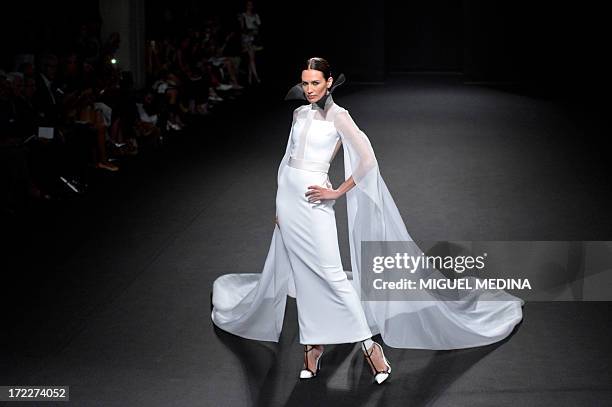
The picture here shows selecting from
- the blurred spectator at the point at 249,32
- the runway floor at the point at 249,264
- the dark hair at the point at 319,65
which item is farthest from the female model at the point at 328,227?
the blurred spectator at the point at 249,32

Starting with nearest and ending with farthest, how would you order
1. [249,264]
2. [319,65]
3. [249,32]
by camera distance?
[319,65] → [249,264] → [249,32]

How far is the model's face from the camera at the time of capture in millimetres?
4613

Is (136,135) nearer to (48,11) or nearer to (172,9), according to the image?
(48,11)

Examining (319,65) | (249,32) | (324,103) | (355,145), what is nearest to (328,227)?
(355,145)

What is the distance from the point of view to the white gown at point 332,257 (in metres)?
4.76

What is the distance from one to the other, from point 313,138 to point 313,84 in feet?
0.82

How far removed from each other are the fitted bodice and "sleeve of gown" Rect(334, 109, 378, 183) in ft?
0.15

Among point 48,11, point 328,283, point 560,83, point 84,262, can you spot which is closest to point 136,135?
point 48,11

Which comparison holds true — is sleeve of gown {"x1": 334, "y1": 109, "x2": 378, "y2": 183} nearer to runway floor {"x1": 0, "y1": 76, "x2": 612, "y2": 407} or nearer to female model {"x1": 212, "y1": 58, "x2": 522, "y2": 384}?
female model {"x1": 212, "y1": 58, "x2": 522, "y2": 384}

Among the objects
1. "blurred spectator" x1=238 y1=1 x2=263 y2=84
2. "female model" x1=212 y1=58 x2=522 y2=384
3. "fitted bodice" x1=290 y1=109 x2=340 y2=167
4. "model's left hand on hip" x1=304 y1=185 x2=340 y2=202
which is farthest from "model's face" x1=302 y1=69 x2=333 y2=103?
"blurred spectator" x1=238 y1=1 x2=263 y2=84

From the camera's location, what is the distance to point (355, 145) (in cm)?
472

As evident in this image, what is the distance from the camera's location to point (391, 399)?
4559mm

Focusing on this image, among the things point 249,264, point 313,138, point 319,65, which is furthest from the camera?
point 249,264

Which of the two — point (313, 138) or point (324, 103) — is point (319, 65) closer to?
point (324, 103)
